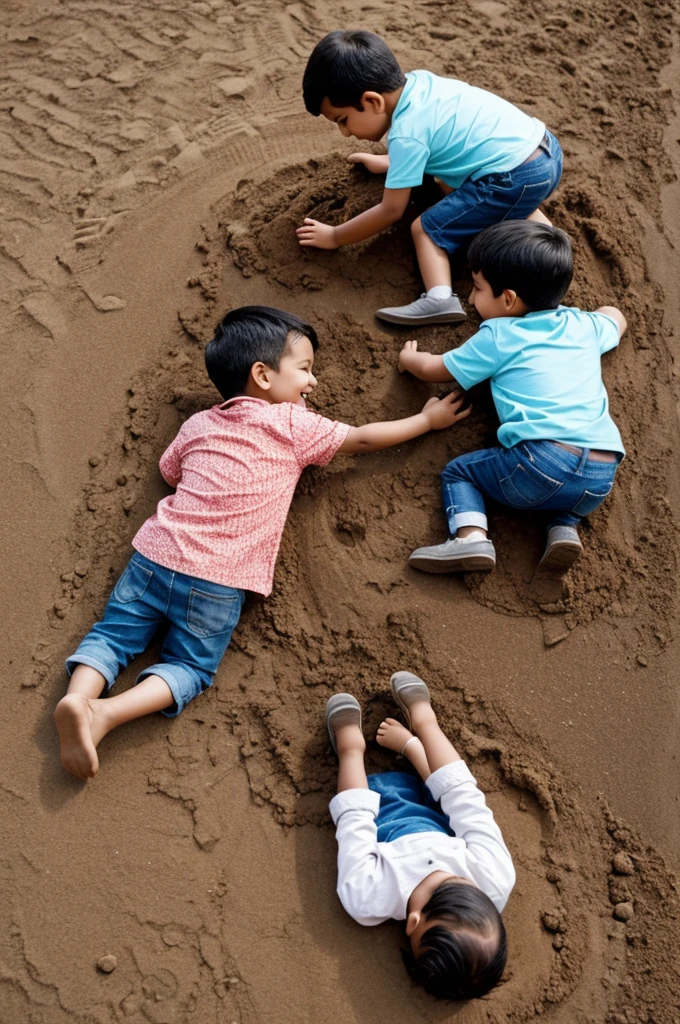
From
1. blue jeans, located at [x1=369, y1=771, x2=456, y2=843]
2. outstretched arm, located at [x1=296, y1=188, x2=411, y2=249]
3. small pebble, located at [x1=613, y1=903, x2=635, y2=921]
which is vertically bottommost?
small pebble, located at [x1=613, y1=903, x2=635, y2=921]

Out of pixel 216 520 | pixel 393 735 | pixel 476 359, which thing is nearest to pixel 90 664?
pixel 216 520

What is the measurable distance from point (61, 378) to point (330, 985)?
2307mm

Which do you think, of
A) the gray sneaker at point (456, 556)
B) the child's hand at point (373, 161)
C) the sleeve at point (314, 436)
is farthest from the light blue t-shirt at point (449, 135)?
the gray sneaker at point (456, 556)

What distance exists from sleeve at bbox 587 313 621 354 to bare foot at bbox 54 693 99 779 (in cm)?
217

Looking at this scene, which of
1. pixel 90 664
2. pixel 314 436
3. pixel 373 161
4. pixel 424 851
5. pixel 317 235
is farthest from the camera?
pixel 373 161

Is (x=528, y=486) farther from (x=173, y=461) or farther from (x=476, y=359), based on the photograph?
(x=173, y=461)

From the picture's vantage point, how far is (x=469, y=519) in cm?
291

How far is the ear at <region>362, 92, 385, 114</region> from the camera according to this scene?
3105mm

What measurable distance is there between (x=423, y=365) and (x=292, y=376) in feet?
1.60

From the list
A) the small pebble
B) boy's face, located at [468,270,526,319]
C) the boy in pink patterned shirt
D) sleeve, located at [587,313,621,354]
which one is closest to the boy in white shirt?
the small pebble

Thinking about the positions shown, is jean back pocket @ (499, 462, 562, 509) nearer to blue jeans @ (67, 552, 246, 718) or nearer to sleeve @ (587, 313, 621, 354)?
sleeve @ (587, 313, 621, 354)

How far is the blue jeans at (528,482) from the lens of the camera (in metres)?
2.82

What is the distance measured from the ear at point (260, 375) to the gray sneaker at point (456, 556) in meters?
0.78

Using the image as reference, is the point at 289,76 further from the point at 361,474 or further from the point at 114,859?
the point at 114,859
